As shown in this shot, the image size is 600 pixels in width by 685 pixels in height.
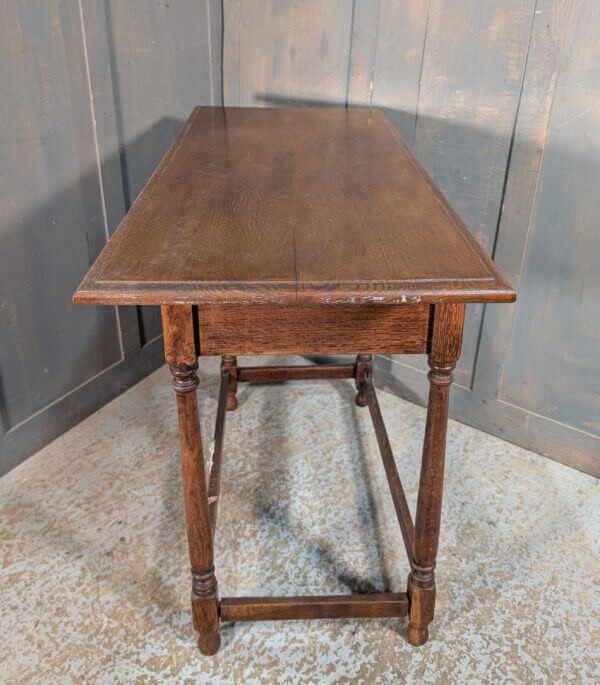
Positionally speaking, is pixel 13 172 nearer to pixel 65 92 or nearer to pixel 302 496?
pixel 65 92

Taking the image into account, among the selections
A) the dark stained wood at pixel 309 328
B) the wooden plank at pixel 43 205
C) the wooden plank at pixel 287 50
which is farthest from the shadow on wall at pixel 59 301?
the dark stained wood at pixel 309 328

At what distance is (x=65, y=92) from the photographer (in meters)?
1.93

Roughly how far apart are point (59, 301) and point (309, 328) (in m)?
1.21

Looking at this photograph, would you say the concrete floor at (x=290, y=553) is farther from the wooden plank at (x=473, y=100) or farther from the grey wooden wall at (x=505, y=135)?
the wooden plank at (x=473, y=100)

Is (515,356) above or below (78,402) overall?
above

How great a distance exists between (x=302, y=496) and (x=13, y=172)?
4.13ft

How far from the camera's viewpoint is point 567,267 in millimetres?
1891

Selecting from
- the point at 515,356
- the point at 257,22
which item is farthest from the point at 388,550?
the point at 257,22

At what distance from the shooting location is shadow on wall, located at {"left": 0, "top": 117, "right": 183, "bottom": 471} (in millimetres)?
1937

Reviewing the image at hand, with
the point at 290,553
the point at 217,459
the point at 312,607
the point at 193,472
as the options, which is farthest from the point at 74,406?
the point at 312,607

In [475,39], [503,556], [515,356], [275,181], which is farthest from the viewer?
[515,356]

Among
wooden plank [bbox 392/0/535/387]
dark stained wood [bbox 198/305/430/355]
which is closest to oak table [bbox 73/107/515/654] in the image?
dark stained wood [bbox 198/305/430/355]

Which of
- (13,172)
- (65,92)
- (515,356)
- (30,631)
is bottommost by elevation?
(30,631)

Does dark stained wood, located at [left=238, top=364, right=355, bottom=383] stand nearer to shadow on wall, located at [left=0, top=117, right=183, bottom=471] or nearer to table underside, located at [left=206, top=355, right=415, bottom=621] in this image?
table underside, located at [left=206, top=355, right=415, bottom=621]
